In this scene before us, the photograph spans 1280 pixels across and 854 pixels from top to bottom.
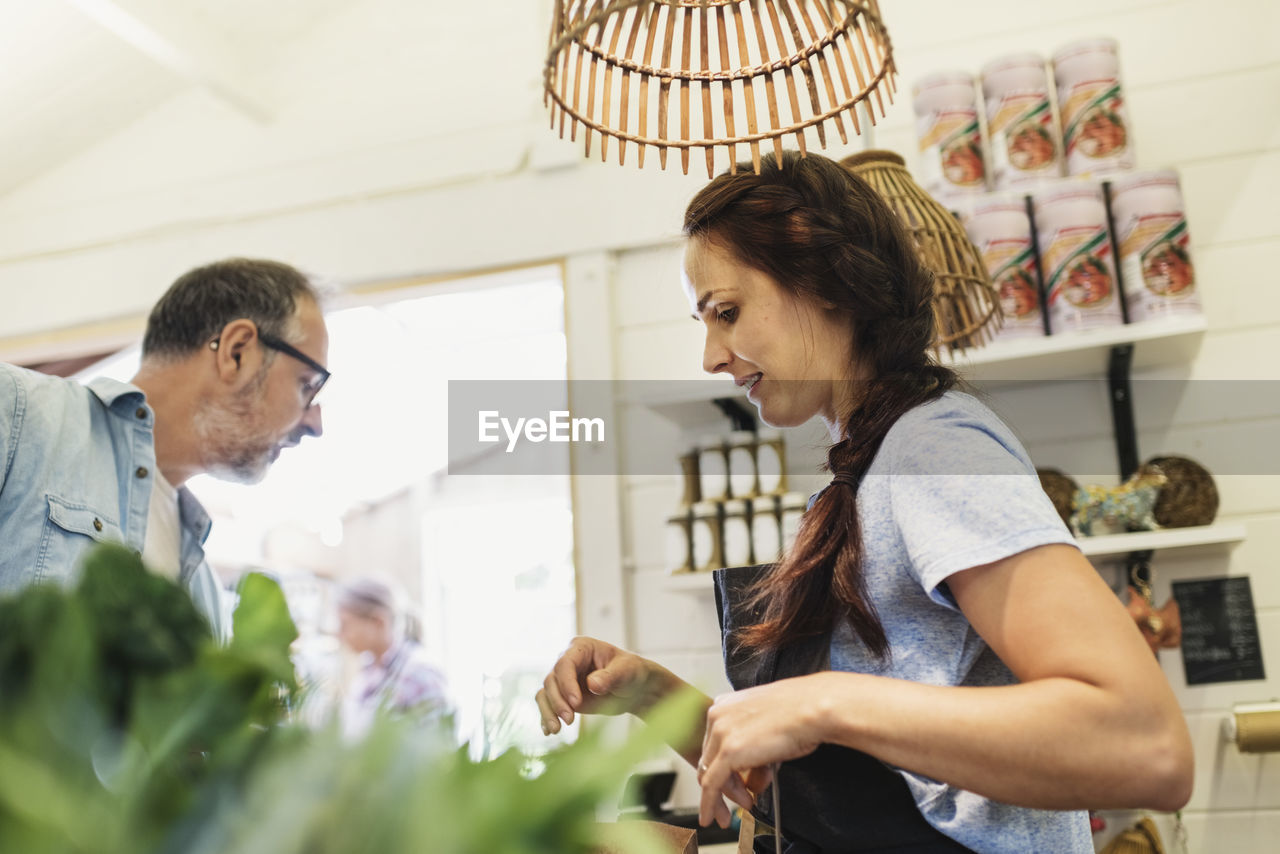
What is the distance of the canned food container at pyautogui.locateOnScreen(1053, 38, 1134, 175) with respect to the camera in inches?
72.6

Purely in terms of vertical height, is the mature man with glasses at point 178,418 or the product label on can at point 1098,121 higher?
the product label on can at point 1098,121

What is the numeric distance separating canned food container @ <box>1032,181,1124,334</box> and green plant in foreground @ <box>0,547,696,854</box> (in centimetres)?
169

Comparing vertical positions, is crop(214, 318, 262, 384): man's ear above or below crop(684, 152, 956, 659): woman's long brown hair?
above

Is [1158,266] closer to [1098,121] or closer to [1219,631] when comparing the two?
[1098,121]

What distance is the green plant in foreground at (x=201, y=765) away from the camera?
21cm

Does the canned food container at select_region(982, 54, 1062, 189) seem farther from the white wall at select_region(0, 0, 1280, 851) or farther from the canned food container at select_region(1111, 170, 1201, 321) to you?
the white wall at select_region(0, 0, 1280, 851)

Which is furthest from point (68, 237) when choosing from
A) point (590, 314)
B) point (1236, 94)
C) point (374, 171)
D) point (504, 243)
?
point (1236, 94)

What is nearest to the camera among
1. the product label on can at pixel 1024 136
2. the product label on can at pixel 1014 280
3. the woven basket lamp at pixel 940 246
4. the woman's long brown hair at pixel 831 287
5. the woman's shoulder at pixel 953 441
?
the woman's shoulder at pixel 953 441

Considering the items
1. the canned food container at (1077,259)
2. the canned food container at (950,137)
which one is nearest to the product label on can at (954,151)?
the canned food container at (950,137)

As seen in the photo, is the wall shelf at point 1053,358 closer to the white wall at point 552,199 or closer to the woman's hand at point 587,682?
the white wall at point 552,199

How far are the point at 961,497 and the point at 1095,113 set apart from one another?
4.55ft

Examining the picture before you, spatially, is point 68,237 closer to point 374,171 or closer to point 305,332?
point 374,171

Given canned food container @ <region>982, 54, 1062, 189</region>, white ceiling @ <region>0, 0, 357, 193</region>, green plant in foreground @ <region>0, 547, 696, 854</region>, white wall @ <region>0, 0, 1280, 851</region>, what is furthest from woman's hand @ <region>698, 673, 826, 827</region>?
white ceiling @ <region>0, 0, 357, 193</region>

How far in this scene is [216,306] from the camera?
1.72 meters
